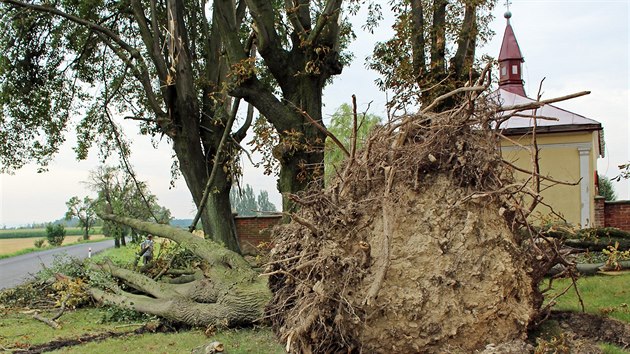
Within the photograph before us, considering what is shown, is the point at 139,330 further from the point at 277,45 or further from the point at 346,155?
the point at 277,45

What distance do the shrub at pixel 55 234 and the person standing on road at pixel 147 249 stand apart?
3361 cm

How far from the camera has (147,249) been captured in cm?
1348

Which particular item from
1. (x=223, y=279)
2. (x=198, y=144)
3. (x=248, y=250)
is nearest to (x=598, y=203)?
(x=248, y=250)

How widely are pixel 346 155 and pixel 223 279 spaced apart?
2.91m

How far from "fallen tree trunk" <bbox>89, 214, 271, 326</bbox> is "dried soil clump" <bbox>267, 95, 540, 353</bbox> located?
1.48 meters

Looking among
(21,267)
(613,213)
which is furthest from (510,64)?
(21,267)

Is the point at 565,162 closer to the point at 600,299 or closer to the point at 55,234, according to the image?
the point at 600,299

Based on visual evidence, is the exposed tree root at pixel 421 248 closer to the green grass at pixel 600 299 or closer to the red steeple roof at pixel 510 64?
the green grass at pixel 600 299

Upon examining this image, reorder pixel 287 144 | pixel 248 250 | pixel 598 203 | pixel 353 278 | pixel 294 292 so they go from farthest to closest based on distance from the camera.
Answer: pixel 598 203, pixel 248 250, pixel 287 144, pixel 294 292, pixel 353 278

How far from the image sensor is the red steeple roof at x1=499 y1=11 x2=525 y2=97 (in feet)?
99.9

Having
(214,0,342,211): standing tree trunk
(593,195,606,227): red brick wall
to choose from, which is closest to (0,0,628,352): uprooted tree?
(214,0,342,211): standing tree trunk

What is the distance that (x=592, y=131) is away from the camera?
22.2m

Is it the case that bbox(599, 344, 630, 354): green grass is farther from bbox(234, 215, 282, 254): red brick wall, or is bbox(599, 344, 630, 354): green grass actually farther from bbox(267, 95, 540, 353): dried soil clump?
bbox(234, 215, 282, 254): red brick wall

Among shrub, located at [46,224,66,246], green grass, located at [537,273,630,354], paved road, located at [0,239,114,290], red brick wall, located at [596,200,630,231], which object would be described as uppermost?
red brick wall, located at [596,200,630,231]
